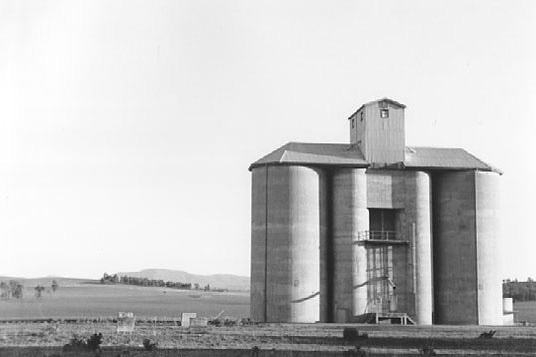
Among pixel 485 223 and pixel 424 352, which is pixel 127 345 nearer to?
pixel 424 352

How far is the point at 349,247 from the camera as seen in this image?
6097 centimetres

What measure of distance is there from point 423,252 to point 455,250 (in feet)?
9.43

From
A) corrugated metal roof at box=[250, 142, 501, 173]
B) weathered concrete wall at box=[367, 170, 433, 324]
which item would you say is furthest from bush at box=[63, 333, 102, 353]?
weathered concrete wall at box=[367, 170, 433, 324]

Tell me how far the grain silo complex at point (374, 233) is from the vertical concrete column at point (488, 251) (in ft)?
0.28

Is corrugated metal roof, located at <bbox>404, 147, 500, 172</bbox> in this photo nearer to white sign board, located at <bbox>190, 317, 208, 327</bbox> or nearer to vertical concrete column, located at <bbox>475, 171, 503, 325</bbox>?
vertical concrete column, located at <bbox>475, 171, 503, 325</bbox>

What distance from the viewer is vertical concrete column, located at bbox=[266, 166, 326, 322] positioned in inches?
2343

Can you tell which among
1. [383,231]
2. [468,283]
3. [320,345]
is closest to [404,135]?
[383,231]

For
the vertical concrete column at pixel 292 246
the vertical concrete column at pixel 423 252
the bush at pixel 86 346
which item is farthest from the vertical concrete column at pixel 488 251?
the bush at pixel 86 346

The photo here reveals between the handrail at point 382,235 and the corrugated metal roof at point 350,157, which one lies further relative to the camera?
the handrail at point 382,235

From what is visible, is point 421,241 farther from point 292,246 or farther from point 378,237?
point 292,246

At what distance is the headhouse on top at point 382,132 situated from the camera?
63.2 metres

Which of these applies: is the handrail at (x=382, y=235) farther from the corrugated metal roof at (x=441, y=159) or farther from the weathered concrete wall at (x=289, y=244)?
the corrugated metal roof at (x=441, y=159)

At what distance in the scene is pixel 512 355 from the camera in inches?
1233

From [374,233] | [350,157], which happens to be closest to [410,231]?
[374,233]
